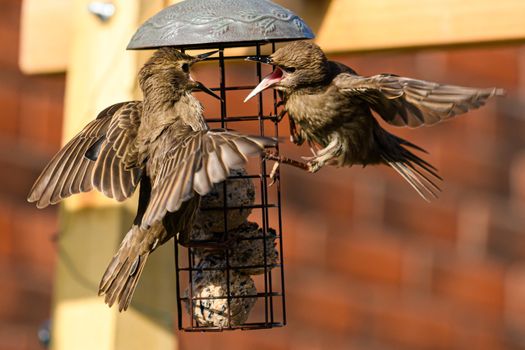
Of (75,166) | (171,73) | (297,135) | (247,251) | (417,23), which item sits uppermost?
(417,23)

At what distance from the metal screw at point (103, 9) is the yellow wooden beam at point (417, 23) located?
66 centimetres

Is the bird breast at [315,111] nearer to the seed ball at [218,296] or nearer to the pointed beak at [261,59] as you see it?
the pointed beak at [261,59]

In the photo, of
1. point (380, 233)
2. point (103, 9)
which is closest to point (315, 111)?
point (103, 9)

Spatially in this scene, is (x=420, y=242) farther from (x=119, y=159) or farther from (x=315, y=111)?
(x=119, y=159)

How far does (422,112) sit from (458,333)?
8.75 feet

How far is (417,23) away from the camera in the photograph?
15.5ft

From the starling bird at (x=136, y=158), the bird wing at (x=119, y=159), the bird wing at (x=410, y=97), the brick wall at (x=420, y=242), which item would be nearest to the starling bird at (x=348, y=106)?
the bird wing at (x=410, y=97)

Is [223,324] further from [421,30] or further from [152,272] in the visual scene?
[421,30]

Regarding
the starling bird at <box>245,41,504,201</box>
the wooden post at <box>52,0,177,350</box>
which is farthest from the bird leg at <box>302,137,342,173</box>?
the wooden post at <box>52,0,177,350</box>

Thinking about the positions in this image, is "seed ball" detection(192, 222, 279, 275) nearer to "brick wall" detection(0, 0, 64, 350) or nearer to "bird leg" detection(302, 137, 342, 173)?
"bird leg" detection(302, 137, 342, 173)

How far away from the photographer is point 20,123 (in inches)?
226

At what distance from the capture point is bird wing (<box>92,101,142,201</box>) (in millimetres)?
4476

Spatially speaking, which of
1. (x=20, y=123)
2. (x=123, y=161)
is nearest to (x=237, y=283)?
(x=123, y=161)

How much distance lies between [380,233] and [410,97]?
2369 mm
